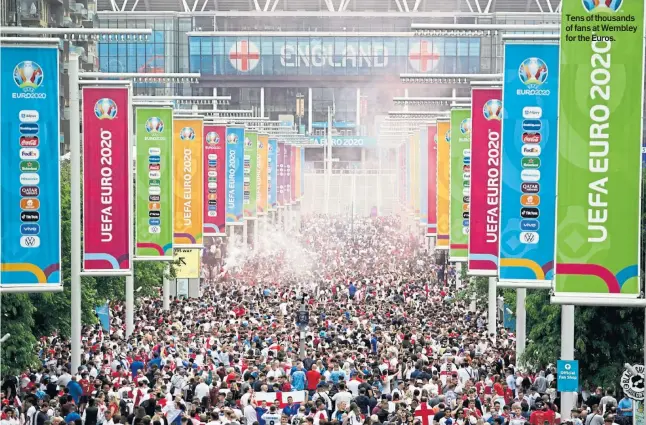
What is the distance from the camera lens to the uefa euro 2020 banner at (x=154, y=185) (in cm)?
3266

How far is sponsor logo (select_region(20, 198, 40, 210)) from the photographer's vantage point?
20197 mm

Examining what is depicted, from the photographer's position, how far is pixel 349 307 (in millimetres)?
43875

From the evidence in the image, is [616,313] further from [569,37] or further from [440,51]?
[440,51]

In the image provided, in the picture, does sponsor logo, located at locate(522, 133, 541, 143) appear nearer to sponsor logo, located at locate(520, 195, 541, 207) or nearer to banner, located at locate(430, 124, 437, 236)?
sponsor logo, located at locate(520, 195, 541, 207)

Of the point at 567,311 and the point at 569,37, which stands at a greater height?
the point at 569,37

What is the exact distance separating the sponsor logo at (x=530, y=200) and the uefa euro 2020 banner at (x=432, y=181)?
2029 cm

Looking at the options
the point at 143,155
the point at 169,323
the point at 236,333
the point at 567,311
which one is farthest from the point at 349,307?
the point at 567,311

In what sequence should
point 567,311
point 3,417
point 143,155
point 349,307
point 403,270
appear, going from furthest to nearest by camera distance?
1. point 403,270
2. point 349,307
3. point 143,155
4. point 567,311
5. point 3,417

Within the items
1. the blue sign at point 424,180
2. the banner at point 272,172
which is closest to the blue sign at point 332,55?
the banner at point 272,172

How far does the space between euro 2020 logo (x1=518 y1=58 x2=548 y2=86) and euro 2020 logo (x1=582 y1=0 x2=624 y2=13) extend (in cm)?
696

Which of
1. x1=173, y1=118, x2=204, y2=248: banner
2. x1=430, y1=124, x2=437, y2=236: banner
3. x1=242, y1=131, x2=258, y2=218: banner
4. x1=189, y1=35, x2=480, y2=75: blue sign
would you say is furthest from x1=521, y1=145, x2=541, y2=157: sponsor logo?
x1=189, y1=35, x2=480, y2=75: blue sign

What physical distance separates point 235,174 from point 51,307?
71.7ft

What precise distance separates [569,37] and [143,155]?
19238 millimetres

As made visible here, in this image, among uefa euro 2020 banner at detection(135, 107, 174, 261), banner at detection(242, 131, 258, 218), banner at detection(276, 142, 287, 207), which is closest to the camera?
uefa euro 2020 banner at detection(135, 107, 174, 261)
